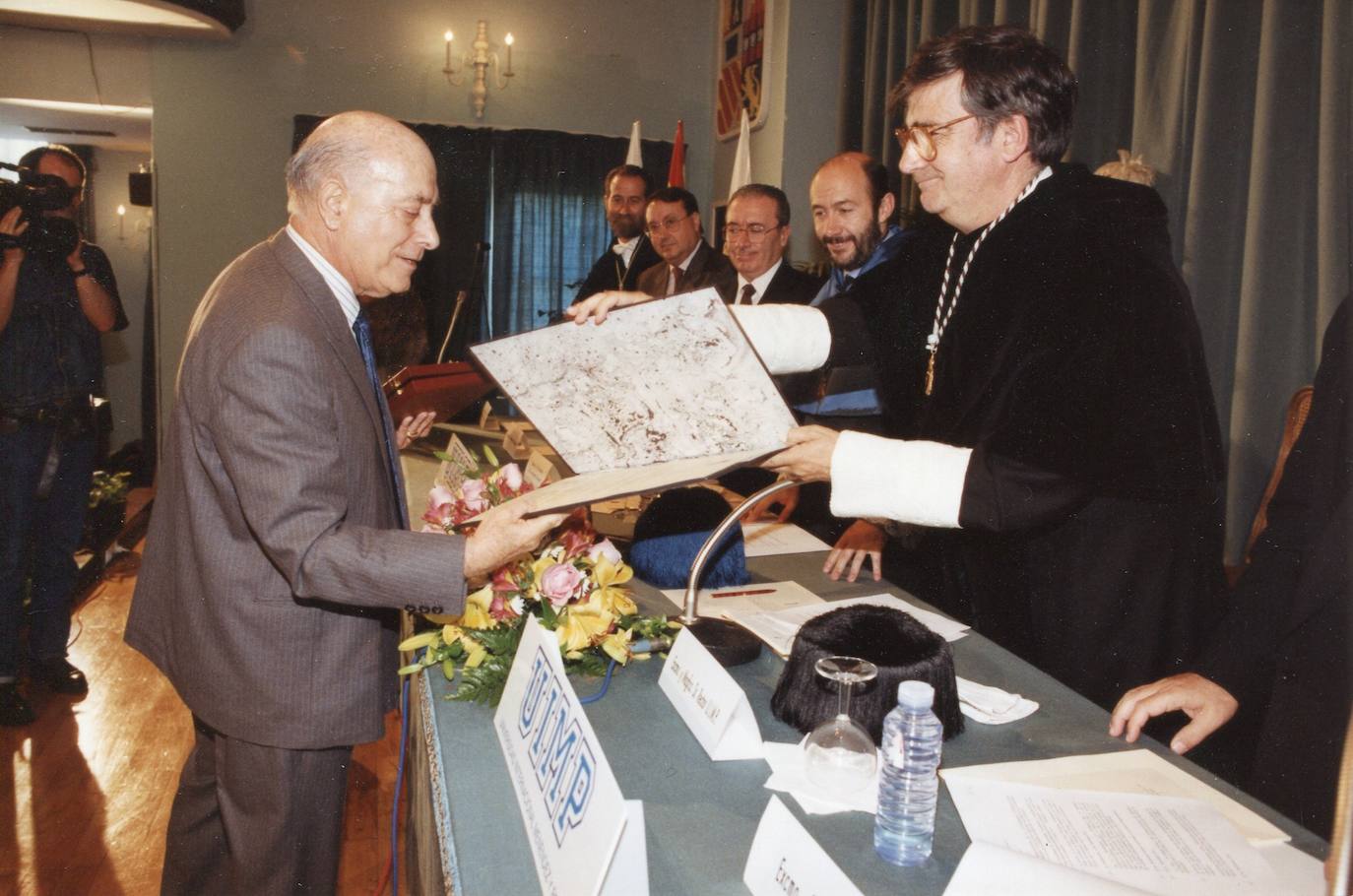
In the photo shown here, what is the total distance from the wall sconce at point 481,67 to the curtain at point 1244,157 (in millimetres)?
4115

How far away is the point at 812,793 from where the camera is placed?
3.83ft

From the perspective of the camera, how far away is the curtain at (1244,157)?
2537 millimetres

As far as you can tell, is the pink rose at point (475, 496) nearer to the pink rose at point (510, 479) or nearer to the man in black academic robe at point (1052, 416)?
the pink rose at point (510, 479)

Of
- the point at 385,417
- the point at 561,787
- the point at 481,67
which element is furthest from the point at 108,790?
the point at 481,67

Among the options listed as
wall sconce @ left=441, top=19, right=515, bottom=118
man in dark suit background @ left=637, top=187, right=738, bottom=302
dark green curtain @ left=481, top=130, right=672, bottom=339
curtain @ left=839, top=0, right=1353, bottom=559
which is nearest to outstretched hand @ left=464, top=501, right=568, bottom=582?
curtain @ left=839, top=0, right=1353, bottom=559

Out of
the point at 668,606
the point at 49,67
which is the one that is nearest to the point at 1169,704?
the point at 668,606

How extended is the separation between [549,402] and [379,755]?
7.06 ft

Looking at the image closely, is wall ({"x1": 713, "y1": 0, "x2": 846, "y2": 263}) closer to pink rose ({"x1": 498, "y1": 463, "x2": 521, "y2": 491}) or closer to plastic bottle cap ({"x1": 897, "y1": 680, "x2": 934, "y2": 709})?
pink rose ({"x1": 498, "y1": 463, "x2": 521, "y2": 491})

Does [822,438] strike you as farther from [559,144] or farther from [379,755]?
[559,144]

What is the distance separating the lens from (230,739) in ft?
5.03

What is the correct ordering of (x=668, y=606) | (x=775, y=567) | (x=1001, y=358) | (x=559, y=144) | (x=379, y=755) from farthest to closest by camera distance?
Result: (x=559, y=144) → (x=379, y=755) → (x=775, y=567) → (x=668, y=606) → (x=1001, y=358)

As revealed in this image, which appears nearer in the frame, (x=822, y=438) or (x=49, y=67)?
(x=822, y=438)

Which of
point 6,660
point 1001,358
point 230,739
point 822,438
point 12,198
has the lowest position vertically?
point 6,660

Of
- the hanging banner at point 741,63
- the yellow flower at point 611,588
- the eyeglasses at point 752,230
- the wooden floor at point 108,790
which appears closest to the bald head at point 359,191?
the yellow flower at point 611,588
